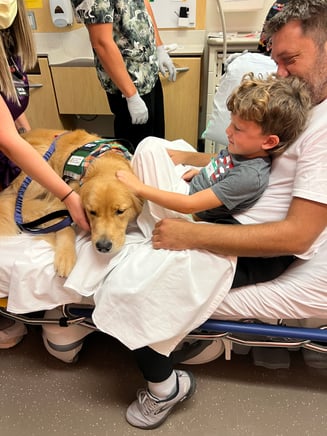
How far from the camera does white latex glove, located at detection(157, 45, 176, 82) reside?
2217 millimetres

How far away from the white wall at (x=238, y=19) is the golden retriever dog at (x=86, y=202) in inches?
81.4

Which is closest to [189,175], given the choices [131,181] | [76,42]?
[131,181]

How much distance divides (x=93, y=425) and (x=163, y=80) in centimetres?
220

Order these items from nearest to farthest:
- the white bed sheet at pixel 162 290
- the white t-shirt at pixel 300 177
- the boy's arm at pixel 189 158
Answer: the white t-shirt at pixel 300 177
the white bed sheet at pixel 162 290
the boy's arm at pixel 189 158

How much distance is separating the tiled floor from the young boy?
0.66 m

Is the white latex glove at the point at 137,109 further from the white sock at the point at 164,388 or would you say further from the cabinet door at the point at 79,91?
the white sock at the point at 164,388

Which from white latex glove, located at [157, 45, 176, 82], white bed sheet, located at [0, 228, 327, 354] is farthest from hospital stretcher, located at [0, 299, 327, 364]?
white latex glove, located at [157, 45, 176, 82]

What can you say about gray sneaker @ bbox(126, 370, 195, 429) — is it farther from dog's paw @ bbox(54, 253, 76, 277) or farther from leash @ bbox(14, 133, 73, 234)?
leash @ bbox(14, 133, 73, 234)

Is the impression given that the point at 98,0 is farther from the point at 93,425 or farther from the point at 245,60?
the point at 93,425

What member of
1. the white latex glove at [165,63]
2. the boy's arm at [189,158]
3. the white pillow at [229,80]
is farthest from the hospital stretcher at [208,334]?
the white latex glove at [165,63]

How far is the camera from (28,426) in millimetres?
1210

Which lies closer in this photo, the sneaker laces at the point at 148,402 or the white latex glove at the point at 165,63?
the sneaker laces at the point at 148,402

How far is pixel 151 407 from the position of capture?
1.17m

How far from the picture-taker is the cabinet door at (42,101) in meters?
2.69
